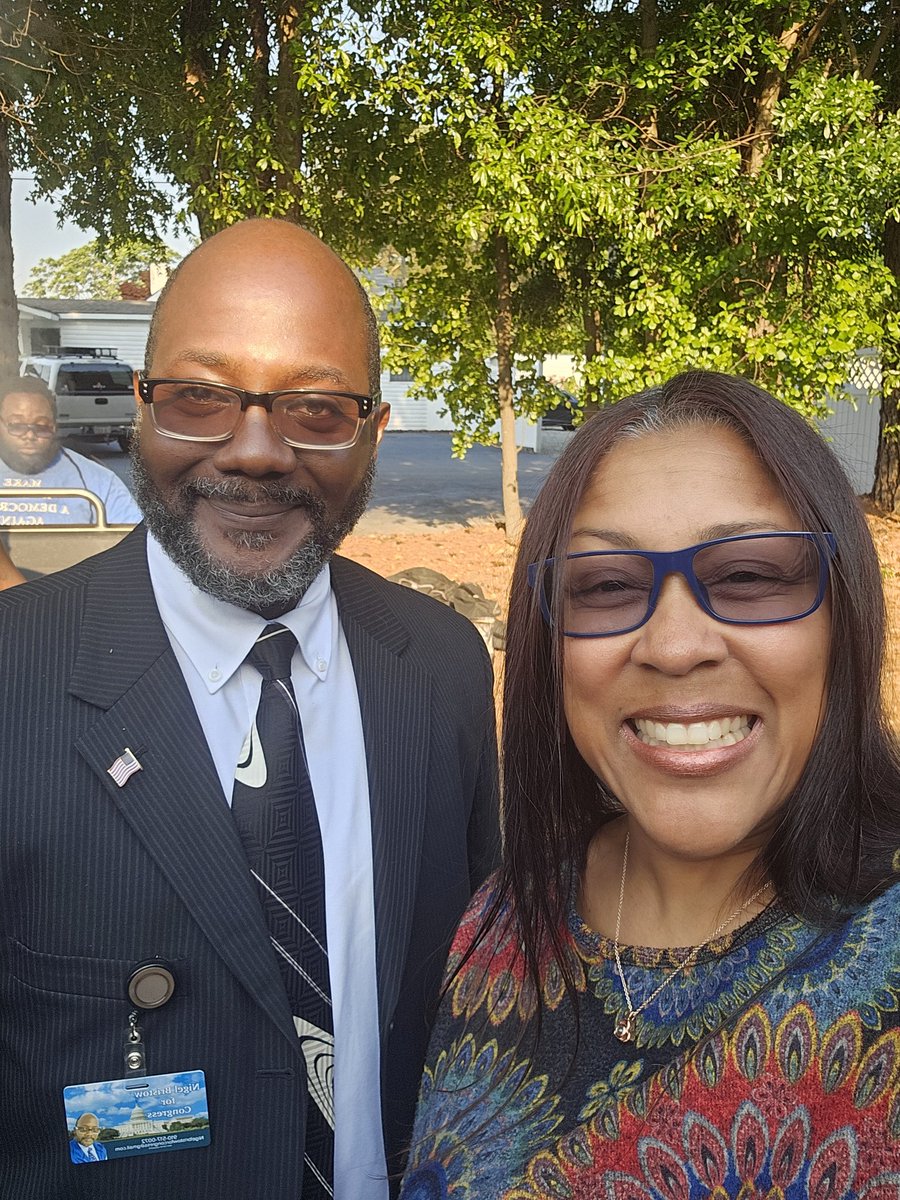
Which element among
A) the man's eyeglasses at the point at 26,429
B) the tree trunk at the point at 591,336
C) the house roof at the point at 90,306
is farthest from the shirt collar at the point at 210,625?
the tree trunk at the point at 591,336

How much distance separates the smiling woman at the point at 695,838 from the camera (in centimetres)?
117

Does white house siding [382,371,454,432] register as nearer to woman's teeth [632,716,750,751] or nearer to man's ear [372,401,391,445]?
man's ear [372,401,391,445]

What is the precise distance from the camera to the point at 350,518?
2139 mm

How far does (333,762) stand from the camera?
1.96 meters

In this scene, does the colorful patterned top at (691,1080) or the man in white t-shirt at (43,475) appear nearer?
the colorful patterned top at (691,1080)

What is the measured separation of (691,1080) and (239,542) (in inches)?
47.3

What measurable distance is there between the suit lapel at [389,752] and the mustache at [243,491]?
31cm

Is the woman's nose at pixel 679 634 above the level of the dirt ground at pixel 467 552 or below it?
above

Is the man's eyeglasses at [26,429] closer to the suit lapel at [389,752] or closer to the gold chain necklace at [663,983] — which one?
the suit lapel at [389,752]

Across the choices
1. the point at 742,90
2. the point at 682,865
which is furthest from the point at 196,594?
the point at 742,90

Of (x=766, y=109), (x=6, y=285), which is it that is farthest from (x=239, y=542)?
(x=766, y=109)

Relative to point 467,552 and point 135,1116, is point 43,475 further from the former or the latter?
point 467,552

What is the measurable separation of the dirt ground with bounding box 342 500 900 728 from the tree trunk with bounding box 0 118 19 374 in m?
4.52

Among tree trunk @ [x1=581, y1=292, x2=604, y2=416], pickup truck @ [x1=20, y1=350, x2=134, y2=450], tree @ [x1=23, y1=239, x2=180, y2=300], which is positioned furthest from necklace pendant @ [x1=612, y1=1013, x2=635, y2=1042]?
tree trunk @ [x1=581, y1=292, x2=604, y2=416]
